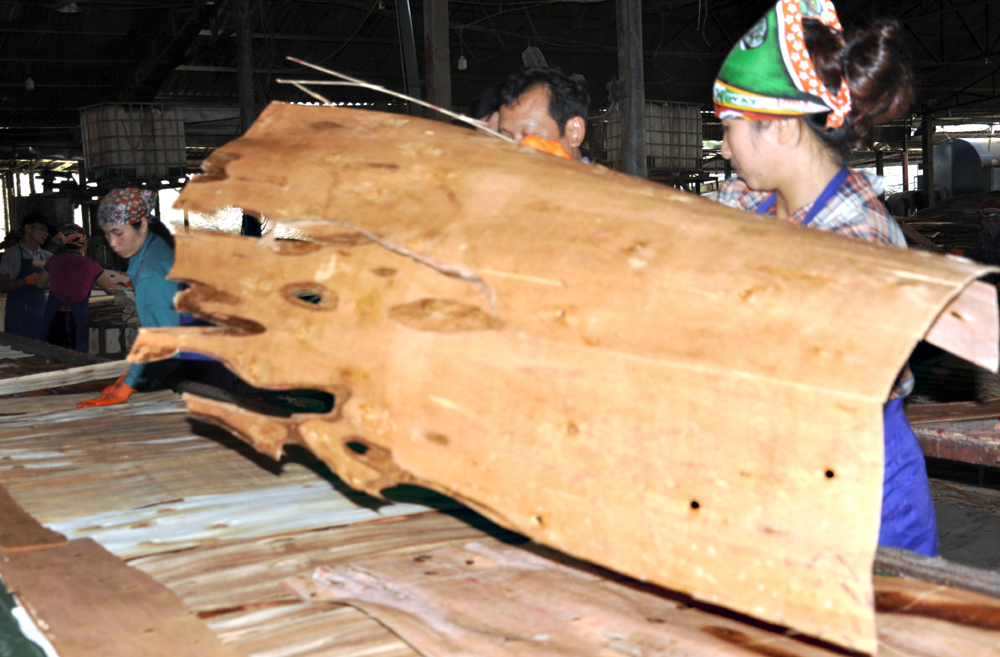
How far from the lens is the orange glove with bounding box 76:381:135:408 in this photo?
123 inches

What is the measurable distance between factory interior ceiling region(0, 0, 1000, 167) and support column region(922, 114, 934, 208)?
235 centimetres

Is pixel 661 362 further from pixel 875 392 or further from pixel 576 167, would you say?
pixel 576 167

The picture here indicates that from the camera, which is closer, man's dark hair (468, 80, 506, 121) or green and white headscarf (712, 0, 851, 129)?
green and white headscarf (712, 0, 851, 129)

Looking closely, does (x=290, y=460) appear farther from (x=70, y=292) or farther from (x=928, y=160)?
(x=928, y=160)

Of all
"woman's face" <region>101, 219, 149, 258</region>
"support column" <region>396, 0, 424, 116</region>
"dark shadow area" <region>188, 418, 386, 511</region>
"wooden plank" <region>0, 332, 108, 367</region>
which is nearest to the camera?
"dark shadow area" <region>188, 418, 386, 511</region>

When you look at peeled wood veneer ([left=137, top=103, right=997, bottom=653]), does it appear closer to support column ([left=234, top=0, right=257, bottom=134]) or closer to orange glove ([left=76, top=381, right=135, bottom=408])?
orange glove ([left=76, top=381, right=135, bottom=408])

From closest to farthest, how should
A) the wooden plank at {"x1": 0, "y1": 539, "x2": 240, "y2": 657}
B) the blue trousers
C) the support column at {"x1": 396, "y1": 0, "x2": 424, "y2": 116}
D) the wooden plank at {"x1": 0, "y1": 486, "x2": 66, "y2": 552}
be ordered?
the wooden plank at {"x1": 0, "y1": 539, "x2": 240, "y2": 657} → the blue trousers → the wooden plank at {"x1": 0, "y1": 486, "x2": 66, "y2": 552} → the support column at {"x1": 396, "y1": 0, "x2": 424, "y2": 116}

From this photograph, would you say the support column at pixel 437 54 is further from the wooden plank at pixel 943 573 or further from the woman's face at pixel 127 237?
the wooden plank at pixel 943 573

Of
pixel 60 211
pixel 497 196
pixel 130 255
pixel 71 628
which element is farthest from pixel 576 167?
pixel 60 211

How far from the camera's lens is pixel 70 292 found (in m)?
6.47

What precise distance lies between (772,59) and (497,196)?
1.53ft

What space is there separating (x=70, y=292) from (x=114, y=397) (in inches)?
148

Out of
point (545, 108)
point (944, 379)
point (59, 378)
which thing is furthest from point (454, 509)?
point (944, 379)

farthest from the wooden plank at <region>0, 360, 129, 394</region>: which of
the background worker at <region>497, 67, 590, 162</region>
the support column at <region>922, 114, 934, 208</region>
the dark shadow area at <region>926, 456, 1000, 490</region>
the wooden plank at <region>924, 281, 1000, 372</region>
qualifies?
→ the support column at <region>922, 114, 934, 208</region>
